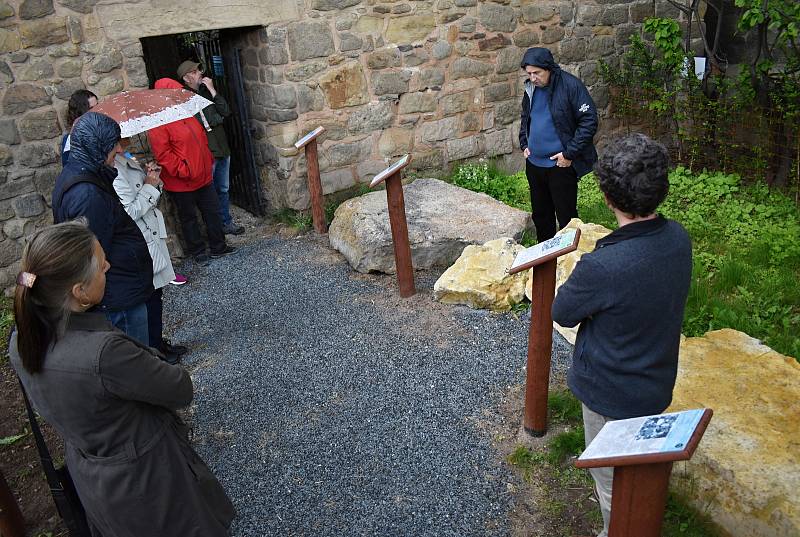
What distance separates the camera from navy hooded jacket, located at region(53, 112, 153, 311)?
10.5 feet

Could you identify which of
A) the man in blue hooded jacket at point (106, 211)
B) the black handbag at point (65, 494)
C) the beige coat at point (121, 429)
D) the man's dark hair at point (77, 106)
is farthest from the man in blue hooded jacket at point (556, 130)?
the black handbag at point (65, 494)

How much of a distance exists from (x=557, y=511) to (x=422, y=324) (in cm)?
185

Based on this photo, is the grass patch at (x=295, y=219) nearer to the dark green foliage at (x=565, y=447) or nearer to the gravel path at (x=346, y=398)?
the gravel path at (x=346, y=398)

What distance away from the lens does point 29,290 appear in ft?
6.36

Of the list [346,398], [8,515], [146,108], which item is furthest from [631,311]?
[146,108]

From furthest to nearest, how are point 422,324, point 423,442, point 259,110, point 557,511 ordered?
point 259,110 → point 422,324 → point 423,442 → point 557,511

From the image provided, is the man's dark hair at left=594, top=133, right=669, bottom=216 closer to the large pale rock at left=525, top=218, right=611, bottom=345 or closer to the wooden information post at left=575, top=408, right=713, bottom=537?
the wooden information post at left=575, top=408, right=713, bottom=537

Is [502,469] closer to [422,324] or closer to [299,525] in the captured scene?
[299,525]

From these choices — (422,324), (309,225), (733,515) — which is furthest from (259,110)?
(733,515)

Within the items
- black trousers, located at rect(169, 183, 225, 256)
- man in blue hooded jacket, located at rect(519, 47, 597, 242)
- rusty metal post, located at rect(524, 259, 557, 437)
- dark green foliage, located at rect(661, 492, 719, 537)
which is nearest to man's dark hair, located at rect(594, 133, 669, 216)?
rusty metal post, located at rect(524, 259, 557, 437)

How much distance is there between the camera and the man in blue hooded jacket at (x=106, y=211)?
10.5 ft

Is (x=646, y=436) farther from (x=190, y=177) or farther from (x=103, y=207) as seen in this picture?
(x=190, y=177)

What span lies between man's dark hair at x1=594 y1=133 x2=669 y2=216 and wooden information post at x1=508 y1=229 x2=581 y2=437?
61 centimetres

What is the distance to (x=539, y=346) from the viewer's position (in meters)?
3.18
